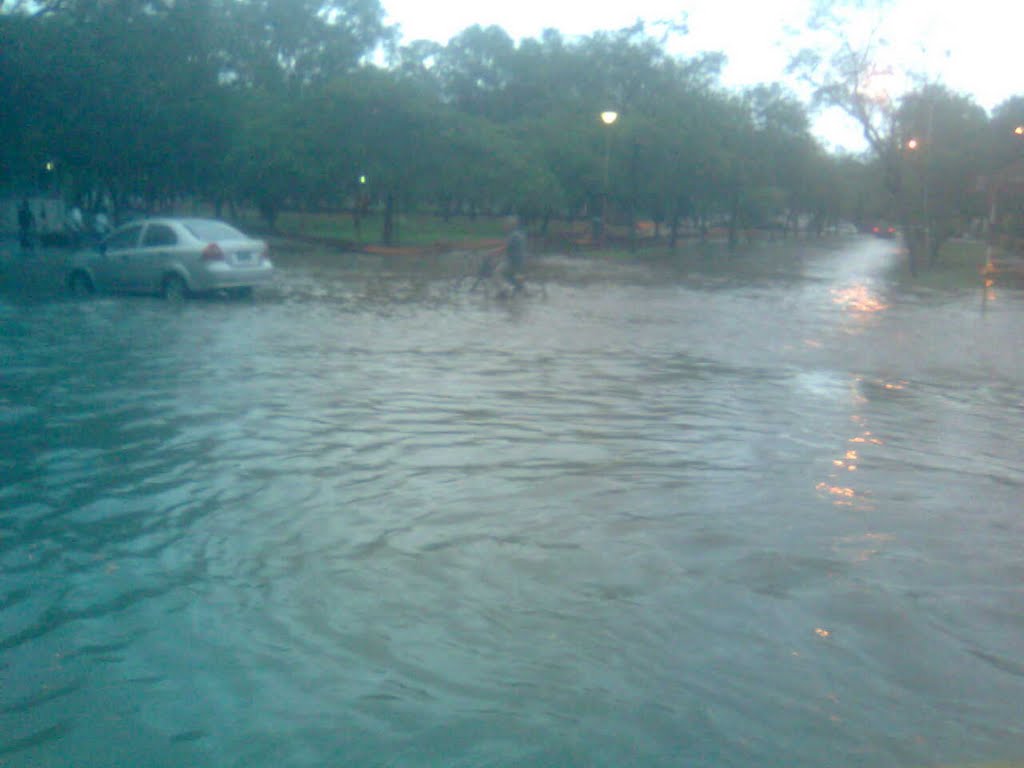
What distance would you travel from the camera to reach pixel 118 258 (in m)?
19.9

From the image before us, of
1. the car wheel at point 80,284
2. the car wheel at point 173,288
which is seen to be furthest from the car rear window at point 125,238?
the car wheel at point 173,288

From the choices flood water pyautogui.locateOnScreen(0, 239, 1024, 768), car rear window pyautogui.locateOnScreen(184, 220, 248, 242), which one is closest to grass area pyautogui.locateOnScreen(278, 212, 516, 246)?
car rear window pyautogui.locateOnScreen(184, 220, 248, 242)

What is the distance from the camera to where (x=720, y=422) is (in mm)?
10047

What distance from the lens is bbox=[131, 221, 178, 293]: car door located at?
19406 mm

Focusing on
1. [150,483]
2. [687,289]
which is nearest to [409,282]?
[687,289]

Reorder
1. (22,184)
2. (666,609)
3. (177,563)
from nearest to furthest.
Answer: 1. (666,609)
2. (177,563)
3. (22,184)

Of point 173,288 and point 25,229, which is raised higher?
point 25,229

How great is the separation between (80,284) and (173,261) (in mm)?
2477

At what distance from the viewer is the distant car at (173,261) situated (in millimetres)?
19250

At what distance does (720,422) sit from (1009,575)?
14.1ft

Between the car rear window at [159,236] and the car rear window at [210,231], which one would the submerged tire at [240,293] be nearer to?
the car rear window at [210,231]

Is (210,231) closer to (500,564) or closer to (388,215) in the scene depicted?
(500,564)

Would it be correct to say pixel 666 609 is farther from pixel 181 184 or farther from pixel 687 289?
pixel 181 184

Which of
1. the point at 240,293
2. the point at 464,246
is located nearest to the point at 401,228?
the point at 464,246
